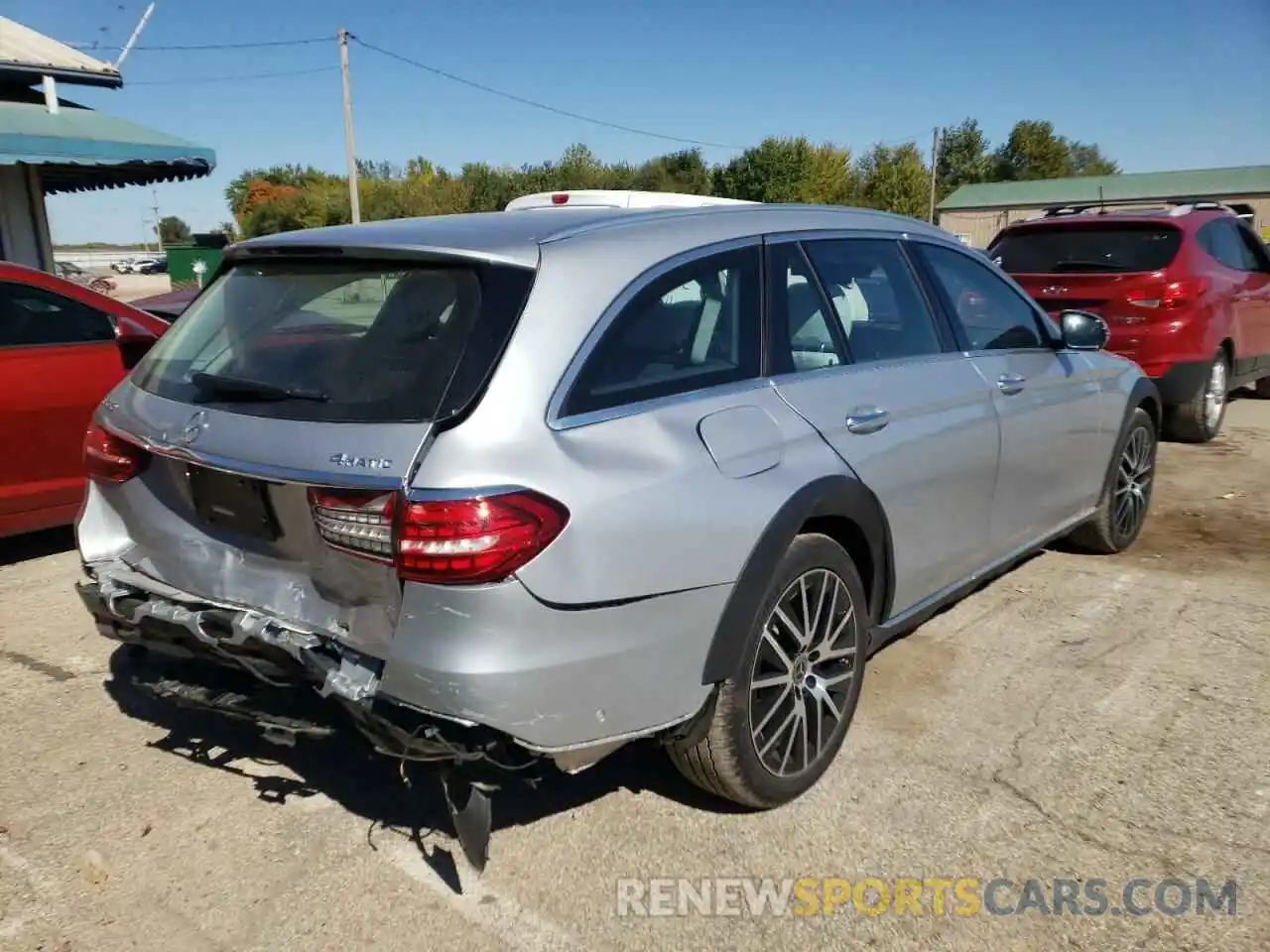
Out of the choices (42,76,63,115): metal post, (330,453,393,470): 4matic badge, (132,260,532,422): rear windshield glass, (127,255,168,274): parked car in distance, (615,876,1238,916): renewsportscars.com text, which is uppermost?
(42,76,63,115): metal post

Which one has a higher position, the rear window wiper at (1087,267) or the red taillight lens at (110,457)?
the rear window wiper at (1087,267)

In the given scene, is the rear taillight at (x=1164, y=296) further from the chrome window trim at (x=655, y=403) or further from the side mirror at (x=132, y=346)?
the side mirror at (x=132, y=346)

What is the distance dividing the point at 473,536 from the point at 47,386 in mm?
4044

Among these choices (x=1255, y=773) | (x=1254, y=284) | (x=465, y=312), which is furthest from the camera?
(x=1254, y=284)

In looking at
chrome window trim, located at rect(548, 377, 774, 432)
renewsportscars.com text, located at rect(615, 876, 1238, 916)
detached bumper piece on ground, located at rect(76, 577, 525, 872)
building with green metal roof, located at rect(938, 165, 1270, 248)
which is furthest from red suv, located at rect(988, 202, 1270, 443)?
building with green metal roof, located at rect(938, 165, 1270, 248)

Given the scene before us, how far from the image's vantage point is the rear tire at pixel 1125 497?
4.98 m

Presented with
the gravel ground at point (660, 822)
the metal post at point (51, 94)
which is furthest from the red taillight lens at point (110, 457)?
the metal post at point (51, 94)

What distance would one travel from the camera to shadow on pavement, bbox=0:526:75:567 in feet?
18.0

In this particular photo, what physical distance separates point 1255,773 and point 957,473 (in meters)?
1.31

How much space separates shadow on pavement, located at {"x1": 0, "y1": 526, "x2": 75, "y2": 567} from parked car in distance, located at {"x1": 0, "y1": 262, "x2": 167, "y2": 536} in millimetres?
422

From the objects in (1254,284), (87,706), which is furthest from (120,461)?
(1254,284)

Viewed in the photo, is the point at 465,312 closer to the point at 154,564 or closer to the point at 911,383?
the point at 154,564

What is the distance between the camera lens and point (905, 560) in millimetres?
3352

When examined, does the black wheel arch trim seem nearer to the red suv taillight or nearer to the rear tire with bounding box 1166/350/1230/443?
the red suv taillight
